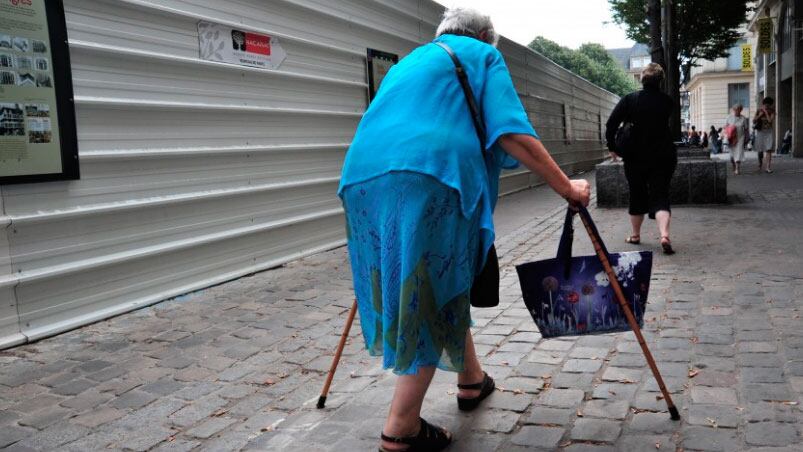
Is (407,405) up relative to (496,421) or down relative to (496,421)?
up

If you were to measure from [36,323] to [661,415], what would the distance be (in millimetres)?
3919

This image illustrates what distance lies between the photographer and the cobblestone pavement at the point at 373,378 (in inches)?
122

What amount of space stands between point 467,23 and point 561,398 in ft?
5.67

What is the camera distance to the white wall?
509 cm

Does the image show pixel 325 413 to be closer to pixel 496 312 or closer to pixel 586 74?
pixel 496 312

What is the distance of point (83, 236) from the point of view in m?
5.29

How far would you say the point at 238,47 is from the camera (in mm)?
6879

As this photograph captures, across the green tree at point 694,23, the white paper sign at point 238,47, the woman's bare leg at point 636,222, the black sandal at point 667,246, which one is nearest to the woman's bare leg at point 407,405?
the white paper sign at point 238,47

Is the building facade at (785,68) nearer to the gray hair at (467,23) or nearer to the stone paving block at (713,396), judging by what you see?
the stone paving block at (713,396)

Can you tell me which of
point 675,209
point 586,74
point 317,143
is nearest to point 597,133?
point 675,209

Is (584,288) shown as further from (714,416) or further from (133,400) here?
(133,400)

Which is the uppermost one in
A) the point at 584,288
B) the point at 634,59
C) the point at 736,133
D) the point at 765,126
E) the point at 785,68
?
the point at 634,59

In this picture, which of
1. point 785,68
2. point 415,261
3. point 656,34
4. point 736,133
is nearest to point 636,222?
point 415,261

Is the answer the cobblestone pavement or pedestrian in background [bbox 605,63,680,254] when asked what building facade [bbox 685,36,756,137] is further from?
the cobblestone pavement
